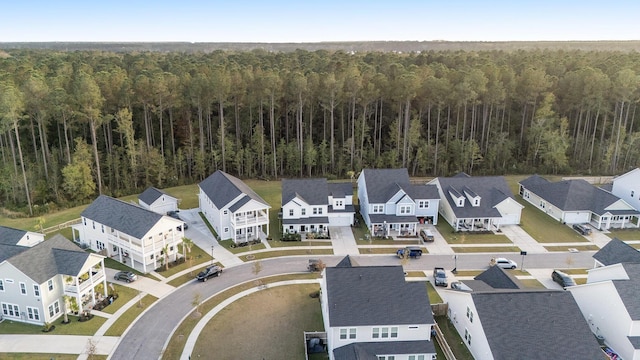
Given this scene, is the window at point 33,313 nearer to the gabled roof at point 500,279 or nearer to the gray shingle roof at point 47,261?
the gray shingle roof at point 47,261

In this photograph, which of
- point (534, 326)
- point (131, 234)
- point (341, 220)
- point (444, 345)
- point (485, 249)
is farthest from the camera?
point (341, 220)

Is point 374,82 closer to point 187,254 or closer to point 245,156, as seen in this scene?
point 245,156

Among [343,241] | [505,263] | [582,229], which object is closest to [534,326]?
[505,263]

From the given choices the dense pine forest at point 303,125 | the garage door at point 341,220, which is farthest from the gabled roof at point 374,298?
the dense pine forest at point 303,125

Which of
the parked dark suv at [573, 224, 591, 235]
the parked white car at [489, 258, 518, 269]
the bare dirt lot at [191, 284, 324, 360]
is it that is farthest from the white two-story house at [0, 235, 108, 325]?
the parked dark suv at [573, 224, 591, 235]

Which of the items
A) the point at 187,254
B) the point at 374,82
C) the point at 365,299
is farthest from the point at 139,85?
the point at 365,299

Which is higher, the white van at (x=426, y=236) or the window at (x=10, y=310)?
the window at (x=10, y=310)

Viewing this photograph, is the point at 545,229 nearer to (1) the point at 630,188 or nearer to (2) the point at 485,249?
(2) the point at 485,249
